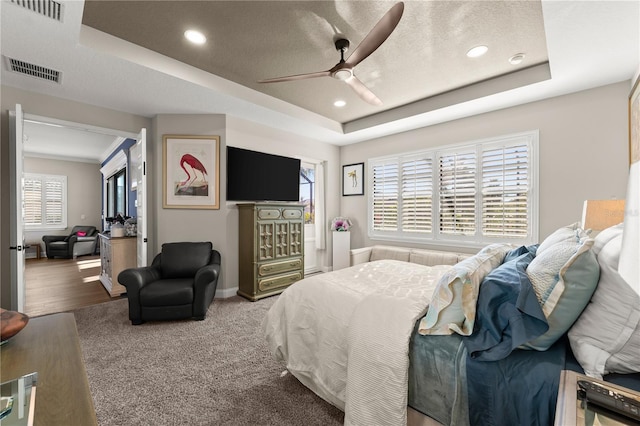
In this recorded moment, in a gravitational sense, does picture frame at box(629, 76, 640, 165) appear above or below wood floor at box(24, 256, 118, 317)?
above

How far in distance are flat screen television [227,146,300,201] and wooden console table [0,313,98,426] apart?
2825 millimetres

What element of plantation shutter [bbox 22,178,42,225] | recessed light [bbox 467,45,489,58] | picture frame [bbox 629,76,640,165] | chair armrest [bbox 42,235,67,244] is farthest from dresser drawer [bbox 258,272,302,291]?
plantation shutter [bbox 22,178,42,225]

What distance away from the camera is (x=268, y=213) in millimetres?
3951

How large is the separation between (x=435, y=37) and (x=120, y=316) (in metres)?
4.50

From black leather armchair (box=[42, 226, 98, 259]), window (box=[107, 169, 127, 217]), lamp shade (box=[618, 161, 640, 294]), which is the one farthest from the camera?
black leather armchair (box=[42, 226, 98, 259])

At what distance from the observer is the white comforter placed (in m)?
1.30

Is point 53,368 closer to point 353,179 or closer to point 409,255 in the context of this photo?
point 409,255

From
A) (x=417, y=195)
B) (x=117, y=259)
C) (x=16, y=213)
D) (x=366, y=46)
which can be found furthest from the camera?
(x=417, y=195)

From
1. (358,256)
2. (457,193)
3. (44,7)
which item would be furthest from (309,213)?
(44,7)

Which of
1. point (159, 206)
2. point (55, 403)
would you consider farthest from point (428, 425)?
point (159, 206)

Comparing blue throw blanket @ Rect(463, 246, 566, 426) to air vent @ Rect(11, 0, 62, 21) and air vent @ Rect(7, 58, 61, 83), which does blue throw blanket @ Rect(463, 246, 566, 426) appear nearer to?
air vent @ Rect(11, 0, 62, 21)

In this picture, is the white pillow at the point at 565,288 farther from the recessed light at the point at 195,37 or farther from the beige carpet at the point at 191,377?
the recessed light at the point at 195,37

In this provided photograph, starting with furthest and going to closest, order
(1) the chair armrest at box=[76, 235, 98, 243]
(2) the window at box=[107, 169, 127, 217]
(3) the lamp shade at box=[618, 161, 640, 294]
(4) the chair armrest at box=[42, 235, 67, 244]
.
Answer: (1) the chair armrest at box=[76, 235, 98, 243]
(4) the chair armrest at box=[42, 235, 67, 244]
(2) the window at box=[107, 169, 127, 217]
(3) the lamp shade at box=[618, 161, 640, 294]

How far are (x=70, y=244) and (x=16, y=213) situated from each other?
5.42m
